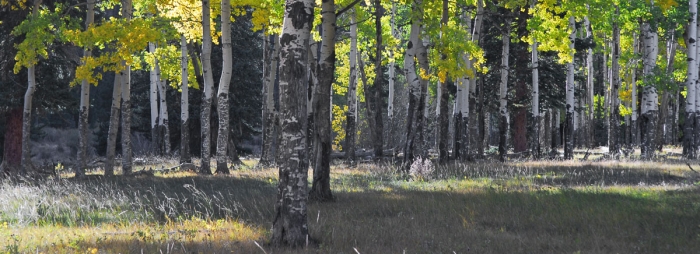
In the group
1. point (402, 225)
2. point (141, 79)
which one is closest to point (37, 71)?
point (141, 79)

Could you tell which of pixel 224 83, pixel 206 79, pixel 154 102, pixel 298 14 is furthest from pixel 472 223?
pixel 154 102

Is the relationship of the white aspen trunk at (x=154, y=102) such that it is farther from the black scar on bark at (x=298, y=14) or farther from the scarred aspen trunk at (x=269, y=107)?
the black scar on bark at (x=298, y=14)

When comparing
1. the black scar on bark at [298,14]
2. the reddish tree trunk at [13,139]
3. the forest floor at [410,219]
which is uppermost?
the black scar on bark at [298,14]

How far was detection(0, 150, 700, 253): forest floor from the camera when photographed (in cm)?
701

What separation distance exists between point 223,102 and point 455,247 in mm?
10785

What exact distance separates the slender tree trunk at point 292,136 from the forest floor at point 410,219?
26cm

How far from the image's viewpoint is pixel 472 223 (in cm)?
843

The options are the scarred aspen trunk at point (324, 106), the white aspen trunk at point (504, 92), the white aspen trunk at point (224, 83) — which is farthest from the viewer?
the white aspen trunk at point (504, 92)

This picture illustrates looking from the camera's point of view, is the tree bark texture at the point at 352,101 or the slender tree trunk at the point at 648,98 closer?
the slender tree trunk at the point at 648,98

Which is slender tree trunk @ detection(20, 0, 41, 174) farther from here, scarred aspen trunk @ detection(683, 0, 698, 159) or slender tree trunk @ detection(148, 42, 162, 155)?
scarred aspen trunk @ detection(683, 0, 698, 159)

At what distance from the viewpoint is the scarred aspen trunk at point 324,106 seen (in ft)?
34.0

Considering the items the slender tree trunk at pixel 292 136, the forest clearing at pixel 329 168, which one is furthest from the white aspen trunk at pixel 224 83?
the slender tree trunk at pixel 292 136

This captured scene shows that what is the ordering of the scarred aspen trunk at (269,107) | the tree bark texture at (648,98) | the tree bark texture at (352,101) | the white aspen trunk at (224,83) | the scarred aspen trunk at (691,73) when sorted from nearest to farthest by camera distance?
the white aspen trunk at (224,83) → the scarred aspen trunk at (691,73) → the tree bark texture at (648,98) → the scarred aspen trunk at (269,107) → the tree bark texture at (352,101)

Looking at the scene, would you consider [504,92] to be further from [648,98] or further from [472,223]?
[472,223]
